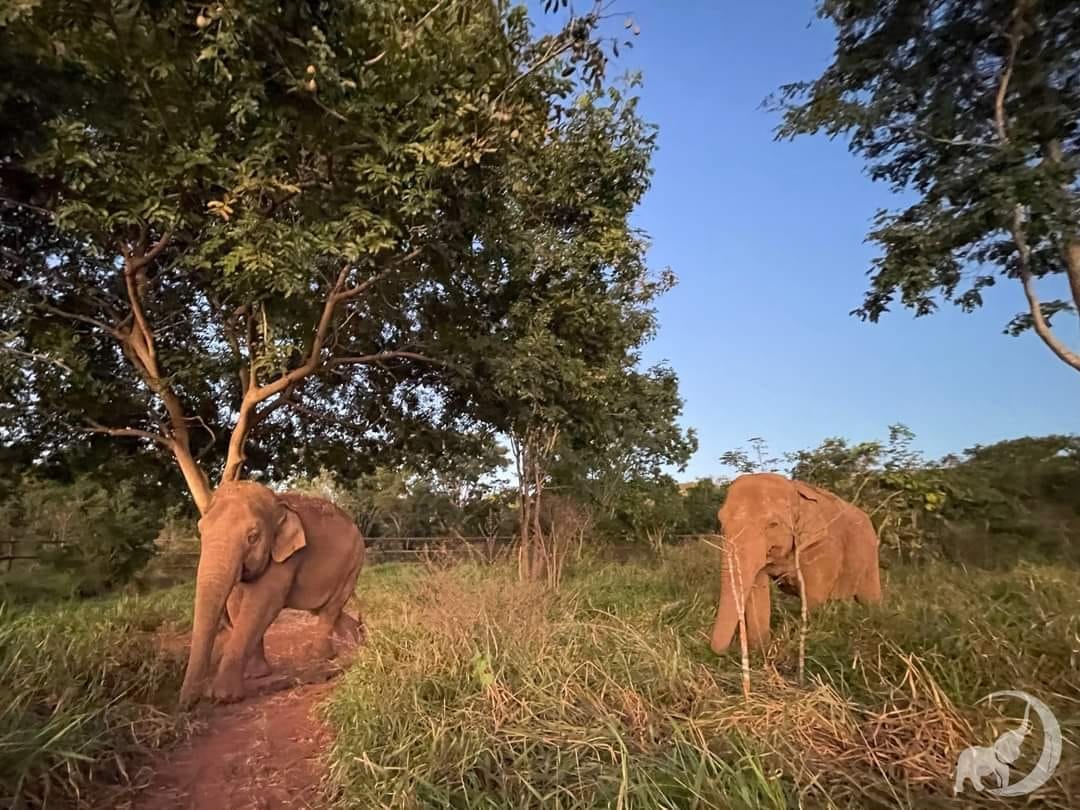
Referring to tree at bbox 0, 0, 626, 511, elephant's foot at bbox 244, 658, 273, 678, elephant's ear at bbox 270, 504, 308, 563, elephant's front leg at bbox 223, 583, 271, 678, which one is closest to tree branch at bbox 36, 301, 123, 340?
tree at bbox 0, 0, 626, 511

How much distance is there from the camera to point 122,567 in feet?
48.0

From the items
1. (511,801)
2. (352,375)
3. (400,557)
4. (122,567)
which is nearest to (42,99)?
(511,801)

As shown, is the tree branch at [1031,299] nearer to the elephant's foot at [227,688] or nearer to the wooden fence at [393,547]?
the wooden fence at [393,547]

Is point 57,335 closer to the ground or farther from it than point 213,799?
farther from it

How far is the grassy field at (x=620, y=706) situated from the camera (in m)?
Result: 3.08

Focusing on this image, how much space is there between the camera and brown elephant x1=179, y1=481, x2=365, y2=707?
5.86m

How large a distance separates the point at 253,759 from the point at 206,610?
1671mm

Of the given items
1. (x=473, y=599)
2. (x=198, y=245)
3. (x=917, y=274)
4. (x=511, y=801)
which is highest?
(x=917, y=274)

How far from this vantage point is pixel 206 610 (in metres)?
5.82

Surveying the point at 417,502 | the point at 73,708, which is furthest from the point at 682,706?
the point at 417,502

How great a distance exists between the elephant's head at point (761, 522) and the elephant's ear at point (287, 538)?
155 inches

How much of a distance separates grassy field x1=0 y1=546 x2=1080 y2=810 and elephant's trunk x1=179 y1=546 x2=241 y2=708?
1.17ft

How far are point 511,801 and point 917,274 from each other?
25.1 feet

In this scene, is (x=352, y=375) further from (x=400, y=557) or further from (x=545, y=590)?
(x=400, y=557)
